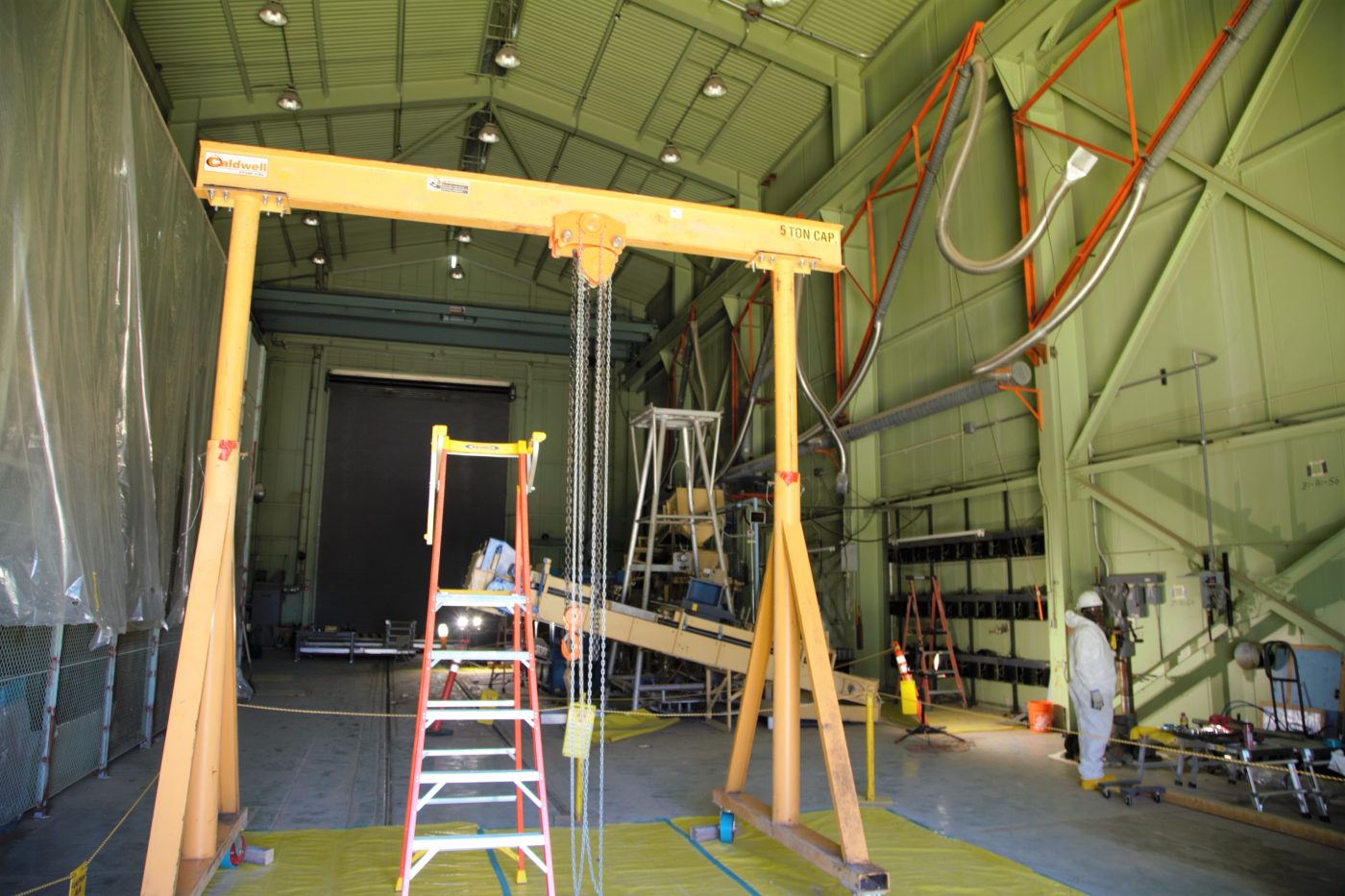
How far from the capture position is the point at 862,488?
12867mm

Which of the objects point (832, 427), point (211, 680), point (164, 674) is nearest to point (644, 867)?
point (211, 680)

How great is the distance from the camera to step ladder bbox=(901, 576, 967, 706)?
423 inches

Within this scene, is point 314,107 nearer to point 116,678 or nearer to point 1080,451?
point 116,678

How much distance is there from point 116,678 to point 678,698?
5.91 metres

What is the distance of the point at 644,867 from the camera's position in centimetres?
464

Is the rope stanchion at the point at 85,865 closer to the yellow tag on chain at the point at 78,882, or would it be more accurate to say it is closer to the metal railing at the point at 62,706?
the yellow tag on chain at the point at 78,882

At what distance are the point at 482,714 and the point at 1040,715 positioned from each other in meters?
7.04

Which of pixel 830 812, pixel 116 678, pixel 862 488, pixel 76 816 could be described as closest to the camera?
pixel 76 816

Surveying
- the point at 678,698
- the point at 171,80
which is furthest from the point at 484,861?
the point at 171,80

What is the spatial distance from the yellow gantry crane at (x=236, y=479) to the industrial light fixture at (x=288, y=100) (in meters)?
9.67

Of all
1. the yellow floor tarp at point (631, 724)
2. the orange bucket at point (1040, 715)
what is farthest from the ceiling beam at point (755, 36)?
the yellow floor tarp at point (631, 724)

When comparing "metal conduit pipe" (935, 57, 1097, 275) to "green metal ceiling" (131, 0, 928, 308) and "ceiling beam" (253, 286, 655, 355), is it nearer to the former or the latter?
"green metal ceiling" (131, 0, 928, 308)

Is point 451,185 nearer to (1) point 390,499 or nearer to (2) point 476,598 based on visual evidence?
(2) point 476,598

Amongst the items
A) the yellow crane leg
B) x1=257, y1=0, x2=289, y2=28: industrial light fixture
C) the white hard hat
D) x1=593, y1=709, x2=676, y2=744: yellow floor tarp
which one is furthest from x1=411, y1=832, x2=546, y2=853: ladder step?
x1=257, y1=0, x2=289, y2=28: industrial light fixture
